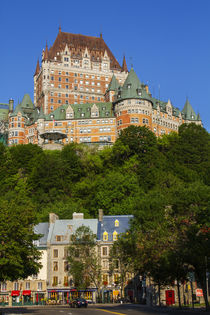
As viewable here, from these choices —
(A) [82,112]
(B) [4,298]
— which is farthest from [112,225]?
(A) [82,112]

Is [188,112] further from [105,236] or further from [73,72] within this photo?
[105,236]

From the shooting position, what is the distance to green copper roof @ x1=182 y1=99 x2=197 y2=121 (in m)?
178

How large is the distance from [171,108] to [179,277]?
122 meters

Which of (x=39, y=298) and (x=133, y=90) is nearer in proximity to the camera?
(x=39, y=298)

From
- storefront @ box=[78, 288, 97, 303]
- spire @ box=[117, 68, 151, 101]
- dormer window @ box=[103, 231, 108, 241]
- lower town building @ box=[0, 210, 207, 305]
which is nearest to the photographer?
lower town building @ box=[0, 210, 207, 305]

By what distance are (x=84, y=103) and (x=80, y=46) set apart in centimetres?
3263

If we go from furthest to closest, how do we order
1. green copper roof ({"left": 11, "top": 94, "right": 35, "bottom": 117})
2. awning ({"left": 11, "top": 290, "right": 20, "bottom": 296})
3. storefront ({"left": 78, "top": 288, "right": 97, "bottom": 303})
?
1. green copper roof ({"left": 11, "top": 94, "right": 35, "bottom": 117})
2. storefront ({"left": 78, "top": 288, "right": 97, "bottom": 303})
3. awning ({"left": 11, "top": 290, "right": 20, "bottom": 296})

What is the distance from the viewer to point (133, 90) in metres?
149

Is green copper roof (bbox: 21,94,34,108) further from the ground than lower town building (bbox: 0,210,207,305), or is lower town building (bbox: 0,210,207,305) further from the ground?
green copper roof (bbox: 21,94,34,108)

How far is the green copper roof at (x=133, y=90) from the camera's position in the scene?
147875 millimetres

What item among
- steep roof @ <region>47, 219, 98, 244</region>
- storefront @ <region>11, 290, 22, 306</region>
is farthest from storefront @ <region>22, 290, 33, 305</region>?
steep roof @ <region>47, 219, 98, 244</region>

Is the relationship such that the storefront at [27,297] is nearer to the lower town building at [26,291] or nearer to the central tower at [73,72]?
the lower town building at [26,291]

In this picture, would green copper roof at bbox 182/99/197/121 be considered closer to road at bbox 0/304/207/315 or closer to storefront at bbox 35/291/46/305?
storefront at bbox 35/291/46/305

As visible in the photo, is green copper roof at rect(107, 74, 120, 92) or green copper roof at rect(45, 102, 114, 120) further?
green copper roof at rect(107, 74, 120, 92)
